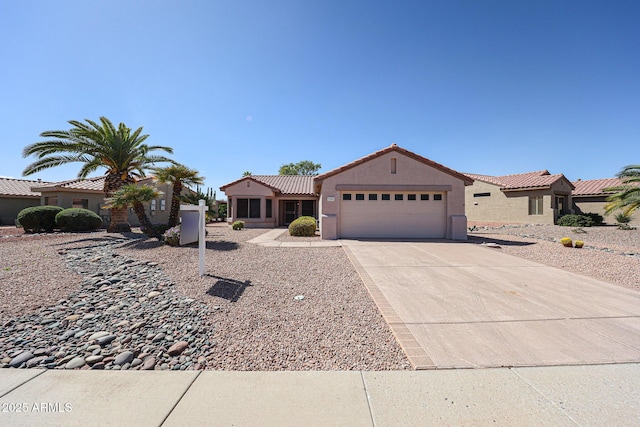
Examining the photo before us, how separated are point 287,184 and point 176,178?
1453 centimetres

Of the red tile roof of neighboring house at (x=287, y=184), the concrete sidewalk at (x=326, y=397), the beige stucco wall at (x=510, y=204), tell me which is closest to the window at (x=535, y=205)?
the beige stucco wall at (x=510, y=204)

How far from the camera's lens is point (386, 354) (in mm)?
3389

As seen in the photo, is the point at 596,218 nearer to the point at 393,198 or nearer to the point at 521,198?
the point at 521,198

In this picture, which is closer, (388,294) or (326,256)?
(388,294)

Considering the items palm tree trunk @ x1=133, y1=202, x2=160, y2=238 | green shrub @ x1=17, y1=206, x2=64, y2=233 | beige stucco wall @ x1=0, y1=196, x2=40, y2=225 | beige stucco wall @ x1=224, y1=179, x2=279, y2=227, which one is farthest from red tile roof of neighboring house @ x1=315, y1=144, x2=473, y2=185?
beige stucco wall @ x1=0, y1=196, x2=40, y2=225

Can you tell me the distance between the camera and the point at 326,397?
8.66ft

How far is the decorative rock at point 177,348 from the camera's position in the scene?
3.48 meters

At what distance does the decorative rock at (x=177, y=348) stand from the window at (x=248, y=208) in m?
18.7

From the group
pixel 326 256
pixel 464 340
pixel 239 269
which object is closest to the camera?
pixel 464 340

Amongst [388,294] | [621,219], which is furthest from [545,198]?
[388,294]

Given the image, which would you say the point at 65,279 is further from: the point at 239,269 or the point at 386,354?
the point at 386,354

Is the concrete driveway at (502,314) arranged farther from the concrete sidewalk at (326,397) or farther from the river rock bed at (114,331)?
the river rock bed at (114,331)

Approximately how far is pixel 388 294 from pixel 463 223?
10.1 metres

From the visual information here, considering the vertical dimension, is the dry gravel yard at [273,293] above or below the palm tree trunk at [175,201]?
below
